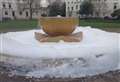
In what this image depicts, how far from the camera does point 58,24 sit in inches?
191

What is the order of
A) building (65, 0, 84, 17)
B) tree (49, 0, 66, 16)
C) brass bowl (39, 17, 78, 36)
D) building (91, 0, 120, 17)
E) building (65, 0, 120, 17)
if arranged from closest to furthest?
1. brass bowl (39, 17, 78, 36)
2. tree (49, 0, 66, 16)
3. building (65, 0, 84, 17)
4. building (65, 0, 120, 17)
5. building (91, 0, 120, 17)

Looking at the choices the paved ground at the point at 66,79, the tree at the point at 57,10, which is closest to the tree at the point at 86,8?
the tree at the point at 57,10

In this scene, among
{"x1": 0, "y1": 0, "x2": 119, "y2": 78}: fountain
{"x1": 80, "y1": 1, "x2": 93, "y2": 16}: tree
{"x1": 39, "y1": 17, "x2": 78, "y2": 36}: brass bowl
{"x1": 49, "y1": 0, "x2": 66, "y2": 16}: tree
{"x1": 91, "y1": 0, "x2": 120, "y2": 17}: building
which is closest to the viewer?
{"x1": 0, "y1": 0, "x2": 119, "y2": 78}: fountain

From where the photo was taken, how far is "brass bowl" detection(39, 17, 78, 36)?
4.82 metres

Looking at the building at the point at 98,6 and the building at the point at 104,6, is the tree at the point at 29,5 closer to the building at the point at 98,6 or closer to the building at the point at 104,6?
the building at the point at 98,6

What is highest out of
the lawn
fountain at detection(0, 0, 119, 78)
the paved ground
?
fountain at detection(0, 0, 119, 78)

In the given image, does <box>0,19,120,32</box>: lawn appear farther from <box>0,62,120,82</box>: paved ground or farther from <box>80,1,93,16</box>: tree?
<box>80,1,93,16</box>: tree

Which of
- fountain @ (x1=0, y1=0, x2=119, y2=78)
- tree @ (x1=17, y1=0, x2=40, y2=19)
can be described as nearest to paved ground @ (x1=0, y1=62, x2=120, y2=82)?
fountain @ (x1=0, y1=0, x2=119, y2=78)

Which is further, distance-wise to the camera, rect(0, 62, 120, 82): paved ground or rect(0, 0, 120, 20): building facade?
rect(0, 0, 120, 20): building facade

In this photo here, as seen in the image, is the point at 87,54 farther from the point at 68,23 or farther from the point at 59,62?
the point at 68,23

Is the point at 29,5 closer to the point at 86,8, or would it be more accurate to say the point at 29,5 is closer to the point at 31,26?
the point at 86,8

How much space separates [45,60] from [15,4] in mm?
26704

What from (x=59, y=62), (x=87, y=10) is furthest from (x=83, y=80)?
(x=87, y=10)

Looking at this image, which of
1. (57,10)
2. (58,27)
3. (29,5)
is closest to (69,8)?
(29,5)
